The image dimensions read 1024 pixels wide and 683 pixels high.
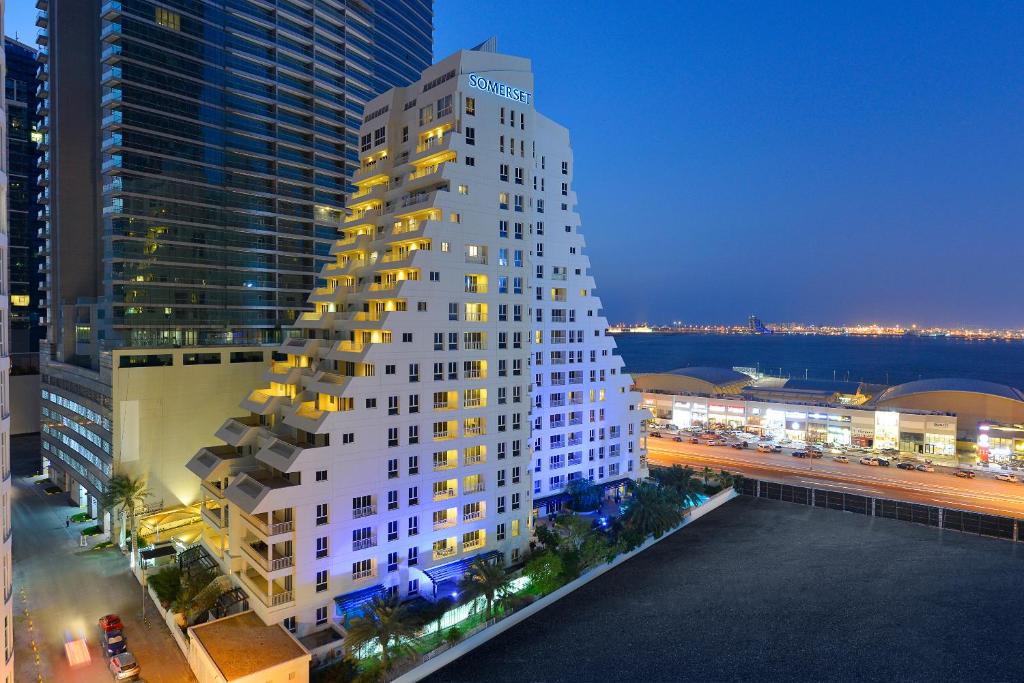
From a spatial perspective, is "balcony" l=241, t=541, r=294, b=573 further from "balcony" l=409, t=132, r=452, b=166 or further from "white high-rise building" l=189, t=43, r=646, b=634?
"balcony" l=409, t=132, r=452, b=166

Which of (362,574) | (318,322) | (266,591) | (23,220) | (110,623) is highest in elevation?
(23,220)

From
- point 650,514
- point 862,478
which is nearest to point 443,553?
point 650,514

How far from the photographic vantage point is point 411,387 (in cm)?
4053

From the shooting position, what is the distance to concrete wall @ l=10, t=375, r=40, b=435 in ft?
308

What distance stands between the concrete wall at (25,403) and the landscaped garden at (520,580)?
9122cm

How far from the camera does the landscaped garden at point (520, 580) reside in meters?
32.3

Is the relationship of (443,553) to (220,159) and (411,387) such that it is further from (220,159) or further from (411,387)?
(220,159)

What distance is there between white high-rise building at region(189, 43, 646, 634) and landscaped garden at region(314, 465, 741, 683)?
2471 mm

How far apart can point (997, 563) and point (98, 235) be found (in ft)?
336

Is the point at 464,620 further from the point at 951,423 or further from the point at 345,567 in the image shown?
the point at 951,423

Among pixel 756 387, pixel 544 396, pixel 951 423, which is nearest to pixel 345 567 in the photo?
pixel 544 396

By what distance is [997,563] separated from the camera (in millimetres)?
48094

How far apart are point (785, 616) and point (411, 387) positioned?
3063cm

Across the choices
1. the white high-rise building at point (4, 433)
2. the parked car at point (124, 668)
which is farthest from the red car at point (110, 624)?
the white high-rise building at point (4, 433)
